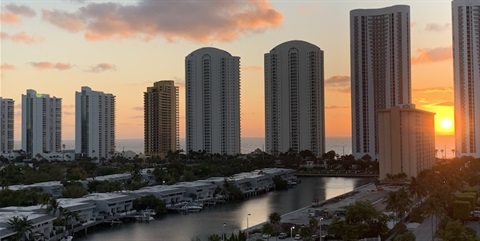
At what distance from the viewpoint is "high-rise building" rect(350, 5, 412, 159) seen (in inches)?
1667

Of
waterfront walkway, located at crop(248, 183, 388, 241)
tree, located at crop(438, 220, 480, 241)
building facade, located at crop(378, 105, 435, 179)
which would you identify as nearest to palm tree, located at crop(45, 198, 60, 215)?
waterfront walkway, located at crop(248, 183, 388, 241)

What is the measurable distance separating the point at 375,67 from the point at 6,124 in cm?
3501

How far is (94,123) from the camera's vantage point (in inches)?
2036

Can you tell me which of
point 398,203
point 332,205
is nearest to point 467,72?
point 332,205

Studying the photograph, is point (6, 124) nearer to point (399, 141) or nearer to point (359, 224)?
point (399, 141)

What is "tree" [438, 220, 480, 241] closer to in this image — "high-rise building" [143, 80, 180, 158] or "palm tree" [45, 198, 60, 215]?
"palm tree" [45, 198, 60, 215]

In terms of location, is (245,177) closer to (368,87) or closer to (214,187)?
(214,187)

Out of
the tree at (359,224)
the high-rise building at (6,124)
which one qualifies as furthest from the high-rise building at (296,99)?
the tree at (359,224)

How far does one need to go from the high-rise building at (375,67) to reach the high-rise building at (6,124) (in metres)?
32.5

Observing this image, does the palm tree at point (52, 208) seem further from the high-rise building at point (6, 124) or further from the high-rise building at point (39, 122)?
the high-rise building at point (6, 124)

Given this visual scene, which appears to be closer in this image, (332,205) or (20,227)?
(20,227)

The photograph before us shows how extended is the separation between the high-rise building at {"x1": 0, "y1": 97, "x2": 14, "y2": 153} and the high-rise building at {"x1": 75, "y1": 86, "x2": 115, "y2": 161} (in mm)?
8481

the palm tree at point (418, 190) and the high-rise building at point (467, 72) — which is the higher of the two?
the high-rise building at point (467, 72)

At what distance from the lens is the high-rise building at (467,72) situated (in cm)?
3794
